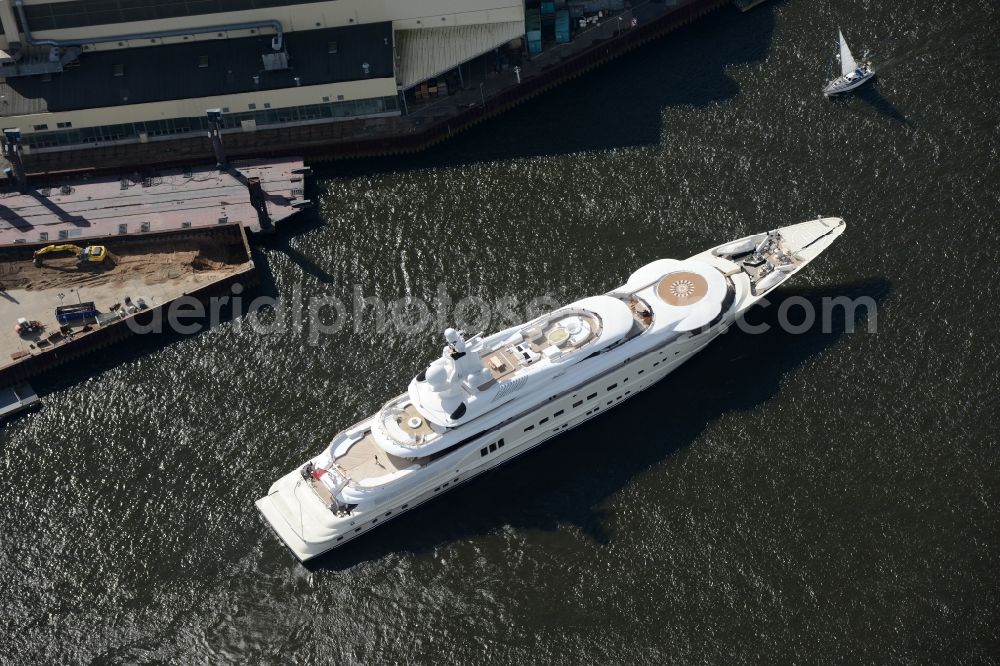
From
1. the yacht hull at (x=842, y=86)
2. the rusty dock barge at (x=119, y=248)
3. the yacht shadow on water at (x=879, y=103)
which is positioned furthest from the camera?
the yacht hull at (x=842, y=86)

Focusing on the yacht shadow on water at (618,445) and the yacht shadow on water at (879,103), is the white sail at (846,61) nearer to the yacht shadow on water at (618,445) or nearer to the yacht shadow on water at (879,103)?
the yacht shadow on water at (879,103)

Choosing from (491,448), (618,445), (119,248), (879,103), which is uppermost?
(879,103)

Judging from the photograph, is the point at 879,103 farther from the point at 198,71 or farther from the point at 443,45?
the point at 198,71

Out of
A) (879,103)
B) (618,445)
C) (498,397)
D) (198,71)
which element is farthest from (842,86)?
(198,71)

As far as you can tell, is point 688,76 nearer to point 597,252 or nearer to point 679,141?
point 679,141

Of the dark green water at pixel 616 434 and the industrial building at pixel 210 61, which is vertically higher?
the industrial building at pixel 210 61

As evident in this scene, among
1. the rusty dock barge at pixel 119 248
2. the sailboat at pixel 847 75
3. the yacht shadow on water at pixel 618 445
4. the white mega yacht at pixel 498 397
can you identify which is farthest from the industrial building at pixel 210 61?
the yacht shadow on water at pixel 618 445
